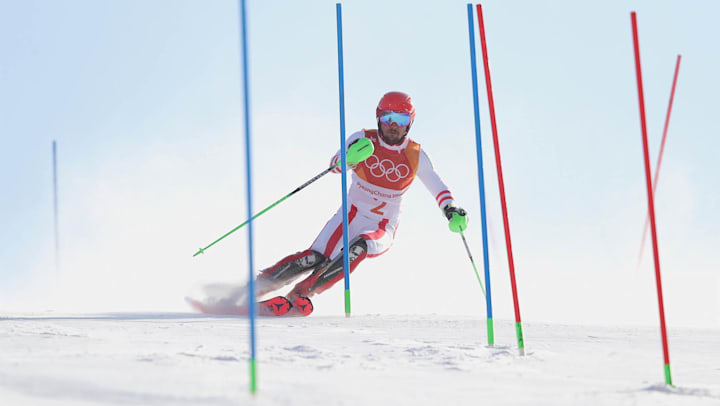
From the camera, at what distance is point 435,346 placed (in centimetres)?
336

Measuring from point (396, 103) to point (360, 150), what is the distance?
528mm

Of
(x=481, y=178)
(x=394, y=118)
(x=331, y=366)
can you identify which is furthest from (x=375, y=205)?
(x=331, y=366)

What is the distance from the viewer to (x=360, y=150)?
5.33m

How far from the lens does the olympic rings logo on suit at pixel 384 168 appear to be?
5.62 metres

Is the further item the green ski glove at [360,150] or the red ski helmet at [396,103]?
the red ski helmet at [396,103]

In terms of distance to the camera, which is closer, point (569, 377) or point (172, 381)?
point (172, 381)

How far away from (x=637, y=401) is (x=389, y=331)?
187 centimetres

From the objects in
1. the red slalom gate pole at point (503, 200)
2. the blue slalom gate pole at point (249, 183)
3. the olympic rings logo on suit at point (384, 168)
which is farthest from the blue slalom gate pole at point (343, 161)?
the blue slalom gate pole at point (249, 183)

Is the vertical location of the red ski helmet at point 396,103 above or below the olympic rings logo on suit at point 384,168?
above

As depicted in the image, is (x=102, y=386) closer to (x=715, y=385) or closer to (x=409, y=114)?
(x=715, y=385)

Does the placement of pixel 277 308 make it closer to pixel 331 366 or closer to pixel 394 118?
pixel 394 118

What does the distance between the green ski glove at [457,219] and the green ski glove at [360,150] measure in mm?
804

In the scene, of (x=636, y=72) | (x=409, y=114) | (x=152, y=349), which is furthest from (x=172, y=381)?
(x=409, y=114)

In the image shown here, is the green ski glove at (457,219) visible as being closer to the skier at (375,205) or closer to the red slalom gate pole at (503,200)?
the skier at (375,205)
